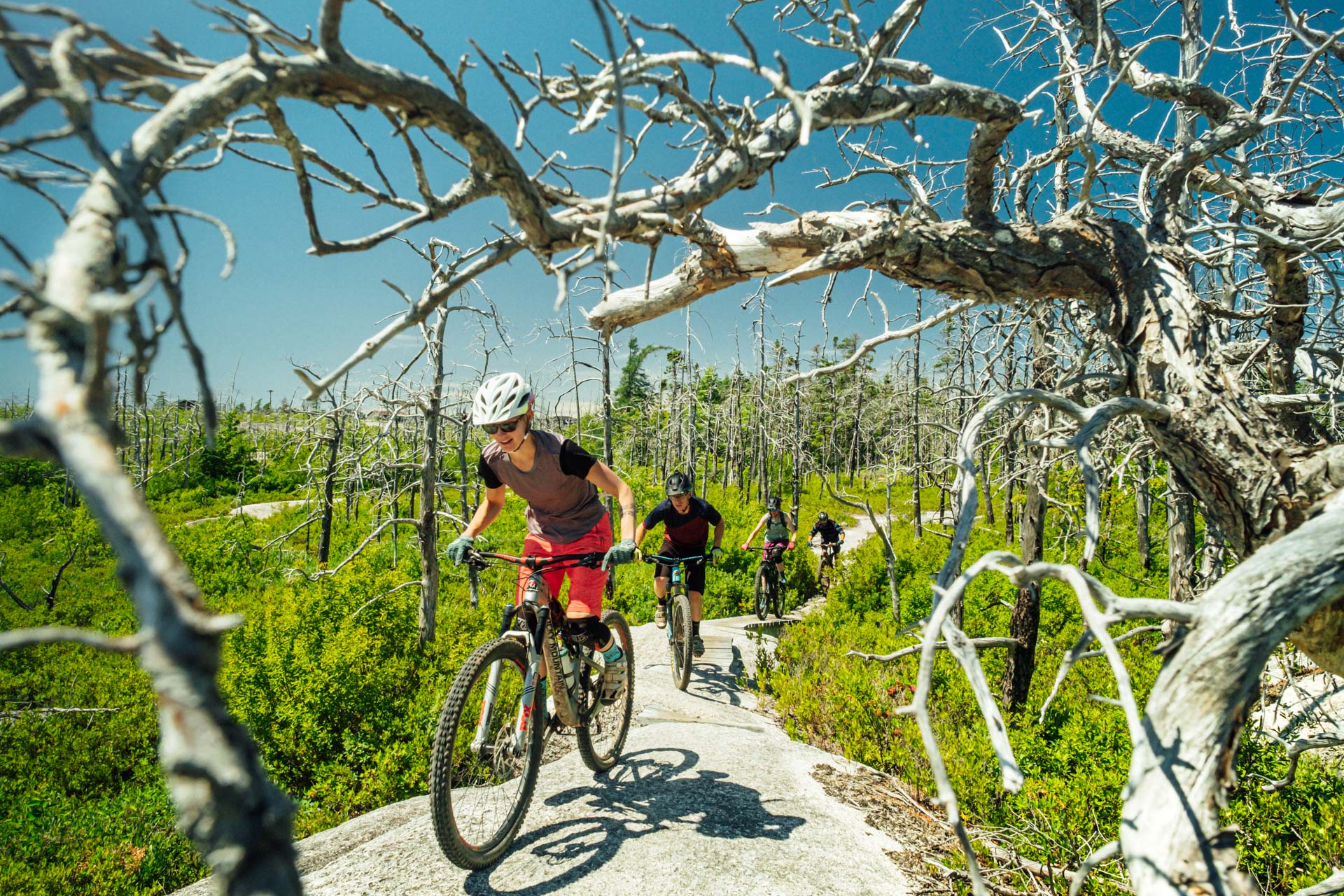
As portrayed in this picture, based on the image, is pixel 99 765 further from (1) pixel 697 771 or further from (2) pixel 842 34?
(2) pixel 842 34

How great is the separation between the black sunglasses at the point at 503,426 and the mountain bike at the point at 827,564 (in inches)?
381

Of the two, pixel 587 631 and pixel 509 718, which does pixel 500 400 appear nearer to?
pixel 587 631

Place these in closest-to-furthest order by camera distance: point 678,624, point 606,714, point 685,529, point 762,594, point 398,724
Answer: point 606,714 → point 398,724 → point 678,624 → point 685,529 → point 762,594

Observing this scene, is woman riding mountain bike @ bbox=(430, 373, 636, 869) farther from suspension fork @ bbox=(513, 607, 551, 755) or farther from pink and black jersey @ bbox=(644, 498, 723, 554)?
pink and black jersey @ bbox=(644, 498, 723, 554)

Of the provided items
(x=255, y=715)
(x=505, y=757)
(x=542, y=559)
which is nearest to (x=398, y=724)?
(x=255, y=715)

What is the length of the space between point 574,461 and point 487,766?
174cm

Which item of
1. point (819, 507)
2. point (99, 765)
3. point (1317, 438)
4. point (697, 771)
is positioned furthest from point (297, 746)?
point (819, 507)

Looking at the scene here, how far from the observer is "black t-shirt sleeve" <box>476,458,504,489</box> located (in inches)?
153

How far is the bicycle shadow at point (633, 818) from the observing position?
10.3 ft

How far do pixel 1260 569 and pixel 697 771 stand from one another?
11.6 ft

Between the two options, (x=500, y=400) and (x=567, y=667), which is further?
(x=567, y=667)

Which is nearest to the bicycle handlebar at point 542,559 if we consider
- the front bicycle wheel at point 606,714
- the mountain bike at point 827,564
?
the front bicycle wheel at point 606,714

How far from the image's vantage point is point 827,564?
41.1ft

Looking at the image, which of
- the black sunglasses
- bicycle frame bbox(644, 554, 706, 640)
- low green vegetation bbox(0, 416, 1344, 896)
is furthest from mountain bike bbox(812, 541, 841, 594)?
the black sunglasses
